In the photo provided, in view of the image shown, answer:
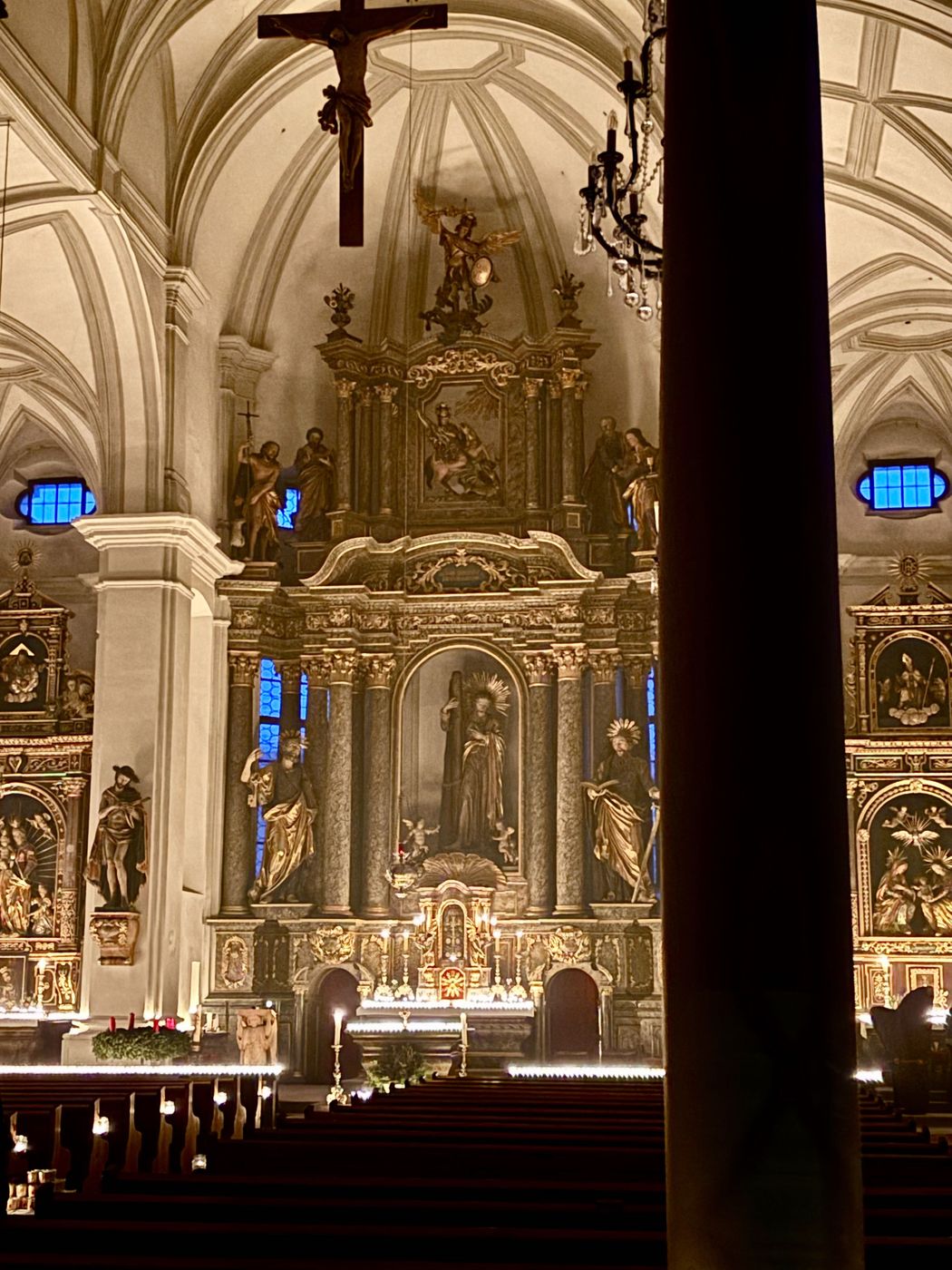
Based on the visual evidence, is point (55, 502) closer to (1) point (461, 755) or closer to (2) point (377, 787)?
(2) point (377, 787)

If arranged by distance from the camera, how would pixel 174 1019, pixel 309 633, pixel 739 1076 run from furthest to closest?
pixel 309 633
pixel 174 1019
pixel 739 1076

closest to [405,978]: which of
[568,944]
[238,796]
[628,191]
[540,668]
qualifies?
[568,944]

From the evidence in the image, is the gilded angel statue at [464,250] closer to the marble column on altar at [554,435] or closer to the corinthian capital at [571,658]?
the marble column on altar at [554,435]

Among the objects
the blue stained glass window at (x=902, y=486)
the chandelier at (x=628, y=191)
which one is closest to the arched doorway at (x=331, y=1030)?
the blue stained glass window at (x=902, y=486)

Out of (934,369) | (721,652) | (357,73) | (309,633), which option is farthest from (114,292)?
(721,652)

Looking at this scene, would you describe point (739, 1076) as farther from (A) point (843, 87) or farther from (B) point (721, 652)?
(A) point (843, 87)

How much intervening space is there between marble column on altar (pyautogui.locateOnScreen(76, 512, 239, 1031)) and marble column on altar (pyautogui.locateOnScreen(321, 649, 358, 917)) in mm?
1891

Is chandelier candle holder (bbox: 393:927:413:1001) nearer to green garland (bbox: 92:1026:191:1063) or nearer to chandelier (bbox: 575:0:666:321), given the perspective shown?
green garland (bbox: 92:1026:191:1063)

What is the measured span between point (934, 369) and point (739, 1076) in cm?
2378

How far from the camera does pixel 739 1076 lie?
9.18 feet

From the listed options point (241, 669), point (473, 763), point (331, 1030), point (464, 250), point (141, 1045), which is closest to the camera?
point (141, 1045)

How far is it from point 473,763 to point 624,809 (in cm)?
232

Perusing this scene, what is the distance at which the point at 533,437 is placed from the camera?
79.0ft

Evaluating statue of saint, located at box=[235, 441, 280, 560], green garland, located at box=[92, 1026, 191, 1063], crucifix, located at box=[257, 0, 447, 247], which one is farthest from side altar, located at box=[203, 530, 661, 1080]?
crucifix, located at box=[257, 0, 447, 247]
